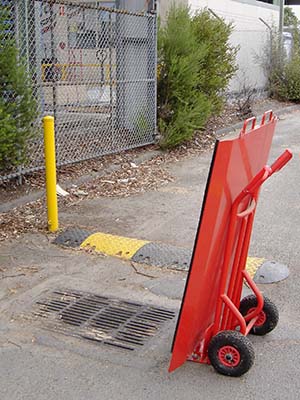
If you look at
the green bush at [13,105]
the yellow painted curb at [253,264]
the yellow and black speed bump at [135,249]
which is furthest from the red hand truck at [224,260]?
the green bush at [13,105]

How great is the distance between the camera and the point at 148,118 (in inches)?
374

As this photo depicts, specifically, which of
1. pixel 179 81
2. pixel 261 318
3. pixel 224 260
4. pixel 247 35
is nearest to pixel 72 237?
pixel 261 318

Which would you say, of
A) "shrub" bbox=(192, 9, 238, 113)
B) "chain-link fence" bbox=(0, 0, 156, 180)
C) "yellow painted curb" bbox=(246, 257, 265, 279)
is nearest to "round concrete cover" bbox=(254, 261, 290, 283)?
"yellow painted curb" bbox=(246, 257, 265, 279)

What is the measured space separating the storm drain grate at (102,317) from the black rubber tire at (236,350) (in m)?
0.59

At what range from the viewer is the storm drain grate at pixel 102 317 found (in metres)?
3.75

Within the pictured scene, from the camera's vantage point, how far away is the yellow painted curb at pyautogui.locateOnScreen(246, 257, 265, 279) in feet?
15.7

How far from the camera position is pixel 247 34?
1752cm

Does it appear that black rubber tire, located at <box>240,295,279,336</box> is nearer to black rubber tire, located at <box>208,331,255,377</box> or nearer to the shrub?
black rubber tire, located at <box>208,331,255,377</box>

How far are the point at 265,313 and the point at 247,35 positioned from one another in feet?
49.7

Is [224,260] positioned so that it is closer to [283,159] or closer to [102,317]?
[283,159]

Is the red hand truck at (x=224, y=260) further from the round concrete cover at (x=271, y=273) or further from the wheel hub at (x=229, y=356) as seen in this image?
the round concrete cover at (x=271, y=273)

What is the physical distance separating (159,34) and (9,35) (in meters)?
4.10

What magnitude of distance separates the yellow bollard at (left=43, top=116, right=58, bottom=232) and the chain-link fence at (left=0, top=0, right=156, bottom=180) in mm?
1062

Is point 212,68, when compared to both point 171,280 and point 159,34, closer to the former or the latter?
point 159,34
